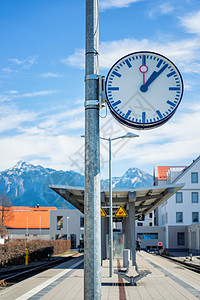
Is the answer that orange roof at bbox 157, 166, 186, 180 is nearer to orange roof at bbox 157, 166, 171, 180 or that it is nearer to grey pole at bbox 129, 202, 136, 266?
orange roof at bbox 157, 166, 171, 180

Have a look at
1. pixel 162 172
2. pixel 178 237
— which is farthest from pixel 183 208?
pixel 162 172

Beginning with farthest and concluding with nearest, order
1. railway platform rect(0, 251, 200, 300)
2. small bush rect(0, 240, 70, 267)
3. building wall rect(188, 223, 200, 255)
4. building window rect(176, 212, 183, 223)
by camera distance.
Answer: building window rect(176, 212, 183, 223), building wall rect(188, 223, 200, 255), small bush rect(0, 240, 70, 267), railway platform rect(0, 251, 200, 300)

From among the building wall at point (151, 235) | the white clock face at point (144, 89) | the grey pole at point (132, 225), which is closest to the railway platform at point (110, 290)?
the grey pole at point (132, 225)

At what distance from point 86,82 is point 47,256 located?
39.3 m

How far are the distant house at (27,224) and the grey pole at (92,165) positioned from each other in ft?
322

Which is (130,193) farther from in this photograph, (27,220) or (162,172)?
(27,220)

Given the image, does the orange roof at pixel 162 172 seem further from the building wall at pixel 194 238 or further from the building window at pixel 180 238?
the building wall at pixel 194 238

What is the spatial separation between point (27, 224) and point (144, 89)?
104 m

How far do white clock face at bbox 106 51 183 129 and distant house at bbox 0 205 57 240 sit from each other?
321ft

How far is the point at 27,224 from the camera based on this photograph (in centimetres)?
10525

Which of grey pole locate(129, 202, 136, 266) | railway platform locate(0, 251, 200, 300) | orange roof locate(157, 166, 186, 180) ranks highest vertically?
orange roof locate(157, 166, 186, 180)

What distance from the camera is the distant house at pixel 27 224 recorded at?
104 meters

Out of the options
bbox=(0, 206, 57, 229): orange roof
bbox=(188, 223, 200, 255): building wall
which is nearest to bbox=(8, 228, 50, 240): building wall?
bbox=(0, 206, 57, 229): orange roof

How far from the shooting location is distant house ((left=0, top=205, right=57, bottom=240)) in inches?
4087
